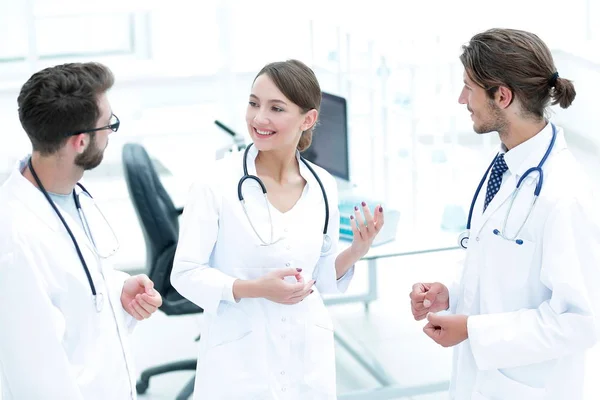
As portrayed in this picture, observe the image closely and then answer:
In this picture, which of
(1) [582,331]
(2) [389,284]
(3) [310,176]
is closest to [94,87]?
(3) [310,176]

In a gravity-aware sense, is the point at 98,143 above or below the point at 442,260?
above

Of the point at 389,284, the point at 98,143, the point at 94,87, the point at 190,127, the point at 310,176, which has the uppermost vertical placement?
the point at 94,87

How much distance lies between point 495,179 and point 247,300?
62cm

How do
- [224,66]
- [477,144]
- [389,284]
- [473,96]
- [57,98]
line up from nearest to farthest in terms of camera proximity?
[57,98] < [473,96] < [389,284] < [224,66] < [477,144]

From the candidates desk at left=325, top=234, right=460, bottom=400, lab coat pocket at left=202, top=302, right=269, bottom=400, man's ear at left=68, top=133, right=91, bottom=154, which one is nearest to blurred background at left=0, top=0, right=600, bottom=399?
desk at left=325, top=234, right=460, bottom=400

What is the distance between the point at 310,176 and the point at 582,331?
713mm

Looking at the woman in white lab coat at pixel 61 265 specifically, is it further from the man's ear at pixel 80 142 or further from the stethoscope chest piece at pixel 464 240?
the stethoscope chest piece at pixel 464 240

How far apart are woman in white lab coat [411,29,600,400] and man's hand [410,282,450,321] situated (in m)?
0.09

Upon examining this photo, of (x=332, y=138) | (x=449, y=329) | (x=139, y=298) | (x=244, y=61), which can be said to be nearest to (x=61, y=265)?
(x=139, y=298)

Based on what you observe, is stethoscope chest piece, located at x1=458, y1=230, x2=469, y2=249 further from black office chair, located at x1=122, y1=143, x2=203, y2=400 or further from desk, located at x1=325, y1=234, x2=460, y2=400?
black office chair, located at x1=122, y1=143, x2=203, y2=400

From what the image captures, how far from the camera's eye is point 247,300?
2049 mm

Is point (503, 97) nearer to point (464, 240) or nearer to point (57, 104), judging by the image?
point (464, 240)

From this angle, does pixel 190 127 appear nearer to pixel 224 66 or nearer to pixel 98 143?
pixel 224 66

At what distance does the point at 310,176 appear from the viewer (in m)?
2.13
